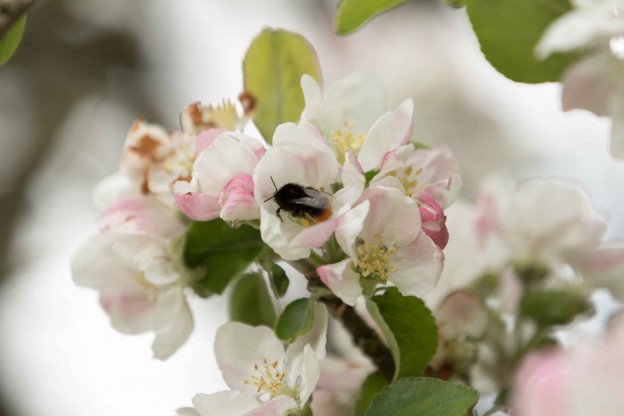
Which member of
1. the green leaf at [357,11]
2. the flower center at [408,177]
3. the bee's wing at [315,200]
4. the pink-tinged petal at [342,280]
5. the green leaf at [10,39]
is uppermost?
the green leaf at [357,11]

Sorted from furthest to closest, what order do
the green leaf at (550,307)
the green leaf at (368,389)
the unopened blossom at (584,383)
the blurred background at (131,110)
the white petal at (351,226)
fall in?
the blurred background at (131,110) < the green leaf at (550,307) < the green leaf at (368,389) < the white petal at (351,226) < the unopened blossom at (584,383)

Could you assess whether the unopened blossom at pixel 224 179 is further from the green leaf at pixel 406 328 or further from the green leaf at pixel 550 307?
the green leaf at pixel 550 307

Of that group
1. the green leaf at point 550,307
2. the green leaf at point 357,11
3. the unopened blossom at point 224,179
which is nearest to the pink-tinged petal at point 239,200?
the unopened blossom at point 224,179

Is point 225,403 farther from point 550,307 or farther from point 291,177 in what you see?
point 550,307

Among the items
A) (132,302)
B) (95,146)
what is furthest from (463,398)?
(95,146)

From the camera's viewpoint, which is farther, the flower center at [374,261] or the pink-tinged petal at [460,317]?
the pink-tinged petal at [460,317]

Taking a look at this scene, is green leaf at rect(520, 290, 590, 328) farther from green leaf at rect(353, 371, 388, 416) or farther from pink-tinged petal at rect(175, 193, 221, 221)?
pink-tinged petal at rect(175, 193, 221, 221)

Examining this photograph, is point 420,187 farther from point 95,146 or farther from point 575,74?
point 95,146

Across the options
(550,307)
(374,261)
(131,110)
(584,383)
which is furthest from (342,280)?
(131,110)
